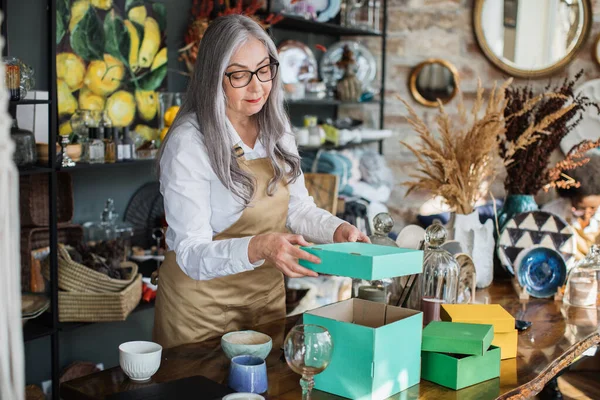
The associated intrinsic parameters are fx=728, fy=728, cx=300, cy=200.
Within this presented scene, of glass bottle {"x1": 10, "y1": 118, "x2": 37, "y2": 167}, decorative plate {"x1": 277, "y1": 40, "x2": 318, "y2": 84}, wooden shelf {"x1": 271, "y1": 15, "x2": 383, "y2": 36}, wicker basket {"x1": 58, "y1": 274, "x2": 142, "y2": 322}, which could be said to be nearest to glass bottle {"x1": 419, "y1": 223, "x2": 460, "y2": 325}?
wicker basket {"x1": 58, "y1": 274, "x2": 142, "y2": 322}

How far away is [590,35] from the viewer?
5.16m

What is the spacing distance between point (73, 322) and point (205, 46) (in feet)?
5.17

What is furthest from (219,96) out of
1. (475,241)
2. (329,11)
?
(329,11)

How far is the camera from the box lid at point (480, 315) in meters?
1.90

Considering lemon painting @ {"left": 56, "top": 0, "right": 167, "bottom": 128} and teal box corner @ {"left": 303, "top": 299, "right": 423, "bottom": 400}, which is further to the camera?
lemon painting @ {"left": 56, "top": 0, "right": 167, "bottom": 128}

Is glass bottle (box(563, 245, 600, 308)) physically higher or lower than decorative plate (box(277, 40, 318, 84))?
lower

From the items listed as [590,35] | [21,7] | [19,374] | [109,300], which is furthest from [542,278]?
[590,35]

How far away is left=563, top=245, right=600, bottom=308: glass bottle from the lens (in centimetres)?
252

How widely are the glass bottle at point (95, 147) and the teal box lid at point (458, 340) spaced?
1.95 metres

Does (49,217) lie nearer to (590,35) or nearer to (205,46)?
(205,46)

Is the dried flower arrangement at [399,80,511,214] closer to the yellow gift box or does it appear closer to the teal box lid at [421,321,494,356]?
the yellow gift box

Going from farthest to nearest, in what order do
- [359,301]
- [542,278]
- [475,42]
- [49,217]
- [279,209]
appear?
1. [475,42]
2. [49,217]
3. [542,278]
4. [279,209]
5. [359,301]

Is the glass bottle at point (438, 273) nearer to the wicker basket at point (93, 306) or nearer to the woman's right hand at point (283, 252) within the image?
the woman's right hand at point (283, 252)

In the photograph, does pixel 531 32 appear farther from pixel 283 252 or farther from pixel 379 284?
pixel 283 252
